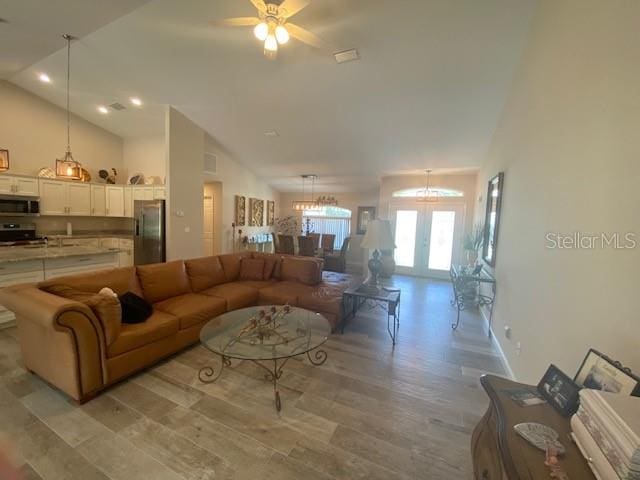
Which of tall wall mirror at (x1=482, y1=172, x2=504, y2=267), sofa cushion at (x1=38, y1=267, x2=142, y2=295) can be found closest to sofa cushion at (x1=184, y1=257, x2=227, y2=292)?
sofa cushion at (x1=38, y1=267, x2=142, y2=295)

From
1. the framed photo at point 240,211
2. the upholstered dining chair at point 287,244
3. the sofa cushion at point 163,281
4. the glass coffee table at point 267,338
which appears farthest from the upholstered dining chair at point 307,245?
the glass coffee table at point 267,338

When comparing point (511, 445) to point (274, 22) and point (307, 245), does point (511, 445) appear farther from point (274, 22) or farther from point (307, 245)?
point (307, 245)

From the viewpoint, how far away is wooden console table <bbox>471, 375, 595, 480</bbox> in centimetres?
86

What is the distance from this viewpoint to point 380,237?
3.33 meters

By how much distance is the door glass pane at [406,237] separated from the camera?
7336 mm

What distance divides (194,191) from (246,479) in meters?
5.06

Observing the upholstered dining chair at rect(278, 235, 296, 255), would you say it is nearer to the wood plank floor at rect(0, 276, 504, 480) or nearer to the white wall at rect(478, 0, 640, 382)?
the wood plank floor at rect(0, 276, 504, 480)

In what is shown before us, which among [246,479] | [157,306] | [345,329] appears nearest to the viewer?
[246,479]

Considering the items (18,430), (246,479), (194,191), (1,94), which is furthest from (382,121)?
(1,94)

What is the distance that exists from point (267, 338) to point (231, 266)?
2.11 metres

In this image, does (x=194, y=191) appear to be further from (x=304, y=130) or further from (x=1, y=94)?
(x=1, y=94)

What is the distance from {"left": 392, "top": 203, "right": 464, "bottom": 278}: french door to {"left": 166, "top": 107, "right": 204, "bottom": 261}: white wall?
5.05m

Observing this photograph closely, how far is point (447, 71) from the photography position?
3.32 metres

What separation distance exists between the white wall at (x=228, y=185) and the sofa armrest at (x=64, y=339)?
465cm
